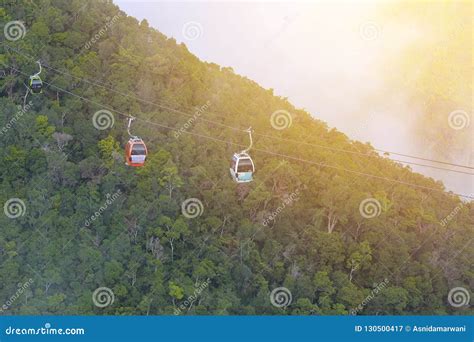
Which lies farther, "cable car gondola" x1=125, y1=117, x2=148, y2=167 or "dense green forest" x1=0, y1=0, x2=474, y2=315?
"dense green forest" x1=0, y1=0, x2=474, y2=315

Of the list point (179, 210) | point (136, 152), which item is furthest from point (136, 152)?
point (179, 210)

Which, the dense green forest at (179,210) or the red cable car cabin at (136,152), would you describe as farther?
the dense green forest at (179,210)

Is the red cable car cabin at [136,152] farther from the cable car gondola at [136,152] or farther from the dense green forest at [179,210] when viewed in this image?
the dense green forest at [179,210]

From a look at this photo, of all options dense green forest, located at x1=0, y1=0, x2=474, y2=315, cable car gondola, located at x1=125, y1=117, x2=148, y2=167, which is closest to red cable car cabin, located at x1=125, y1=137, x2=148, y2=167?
cable car gondola, located at x1=125, y1=117, x2=148, y2=167

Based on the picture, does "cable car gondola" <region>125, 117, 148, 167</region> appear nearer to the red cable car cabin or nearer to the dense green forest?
the red cable car cabin

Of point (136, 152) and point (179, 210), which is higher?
point (136, 152)

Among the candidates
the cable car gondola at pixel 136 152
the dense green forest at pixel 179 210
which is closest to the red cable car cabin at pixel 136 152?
the cable car gondola at pixel 136 152

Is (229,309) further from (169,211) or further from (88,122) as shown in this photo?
(88,122)

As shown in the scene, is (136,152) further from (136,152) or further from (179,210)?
(179,210)
